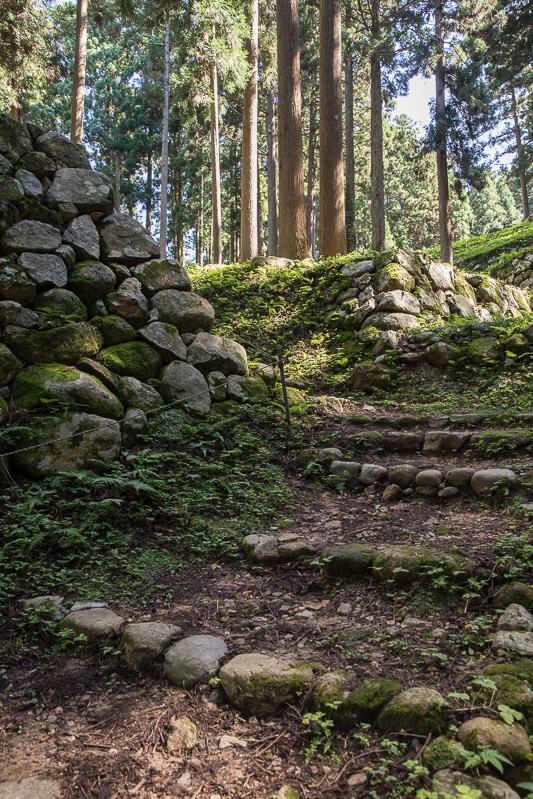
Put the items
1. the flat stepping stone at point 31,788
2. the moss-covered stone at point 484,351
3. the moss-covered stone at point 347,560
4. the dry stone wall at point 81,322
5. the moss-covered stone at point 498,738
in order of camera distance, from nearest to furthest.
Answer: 1. the moss-covered stone at point 498,738
2. the flat stepping stone at point 31,788
3. the moss-covered stone at point 347,560
4. the dry stone wall at point 81,322
5. the moss-covered stone at point 484,351

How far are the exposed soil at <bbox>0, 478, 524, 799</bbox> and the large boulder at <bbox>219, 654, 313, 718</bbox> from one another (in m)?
0.05

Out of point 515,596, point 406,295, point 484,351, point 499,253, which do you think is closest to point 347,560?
point 515,596

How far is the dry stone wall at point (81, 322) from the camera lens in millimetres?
4574

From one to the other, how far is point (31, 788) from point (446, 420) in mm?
5333

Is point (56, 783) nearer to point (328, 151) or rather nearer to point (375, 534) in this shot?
point (375, 534)

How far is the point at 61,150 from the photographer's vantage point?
629 centimetres

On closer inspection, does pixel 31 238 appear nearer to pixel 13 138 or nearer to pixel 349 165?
pixel 13 138

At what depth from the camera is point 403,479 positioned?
4.86m

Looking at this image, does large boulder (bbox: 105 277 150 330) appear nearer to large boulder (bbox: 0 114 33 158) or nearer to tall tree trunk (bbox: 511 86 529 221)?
large boulder (bbox: 0 114 33 158)

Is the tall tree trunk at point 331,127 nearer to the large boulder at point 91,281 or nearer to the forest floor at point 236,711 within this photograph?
the large boulder at point 91,281

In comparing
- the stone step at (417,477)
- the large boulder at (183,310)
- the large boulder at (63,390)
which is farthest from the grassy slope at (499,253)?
the large boulder at (63,390)

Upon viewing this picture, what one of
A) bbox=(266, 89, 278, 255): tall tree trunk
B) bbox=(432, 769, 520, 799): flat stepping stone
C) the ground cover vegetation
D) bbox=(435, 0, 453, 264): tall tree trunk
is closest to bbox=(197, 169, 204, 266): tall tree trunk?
bbox=(266, 89, 278, 255): tall tree trunk

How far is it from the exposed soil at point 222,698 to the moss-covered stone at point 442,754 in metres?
0.08

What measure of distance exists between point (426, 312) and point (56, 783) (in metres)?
8.86
